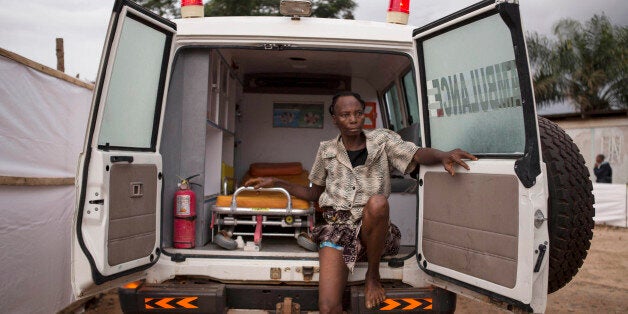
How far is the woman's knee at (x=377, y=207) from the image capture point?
3061mm

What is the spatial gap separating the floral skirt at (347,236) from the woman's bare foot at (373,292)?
131 mm

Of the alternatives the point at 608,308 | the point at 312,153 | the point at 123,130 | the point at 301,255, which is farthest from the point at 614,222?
the point at 123,130

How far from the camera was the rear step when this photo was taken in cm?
305

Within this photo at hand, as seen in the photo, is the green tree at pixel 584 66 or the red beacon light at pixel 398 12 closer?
the red beacon light at pixel 398 12

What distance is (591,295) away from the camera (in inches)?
238

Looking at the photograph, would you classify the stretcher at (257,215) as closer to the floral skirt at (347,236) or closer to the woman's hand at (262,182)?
the woman's hand at (262,182)

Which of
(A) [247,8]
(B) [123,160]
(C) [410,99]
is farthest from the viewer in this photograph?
(A) [247,8]

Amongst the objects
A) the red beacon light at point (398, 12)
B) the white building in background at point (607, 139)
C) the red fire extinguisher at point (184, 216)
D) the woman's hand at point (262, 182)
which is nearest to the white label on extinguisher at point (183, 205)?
the red fire extinguisher at point (184, 216)

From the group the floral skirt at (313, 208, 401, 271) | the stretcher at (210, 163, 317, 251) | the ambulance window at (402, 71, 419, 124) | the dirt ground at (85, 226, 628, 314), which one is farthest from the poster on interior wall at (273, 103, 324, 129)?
the floral skirt at (313, 208, 401, 271)

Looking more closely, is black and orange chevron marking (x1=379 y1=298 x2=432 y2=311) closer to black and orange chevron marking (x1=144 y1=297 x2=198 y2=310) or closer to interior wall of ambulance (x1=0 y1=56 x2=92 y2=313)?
black and orange chevron marking (x1=144 y1=297 x2=198 y2=310)

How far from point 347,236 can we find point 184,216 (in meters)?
1.11

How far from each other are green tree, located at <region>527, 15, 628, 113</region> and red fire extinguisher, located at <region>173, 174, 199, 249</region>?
758 inches

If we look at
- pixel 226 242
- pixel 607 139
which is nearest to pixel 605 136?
pixel 607 139

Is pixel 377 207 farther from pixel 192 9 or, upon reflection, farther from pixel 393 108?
pixel 393 108
